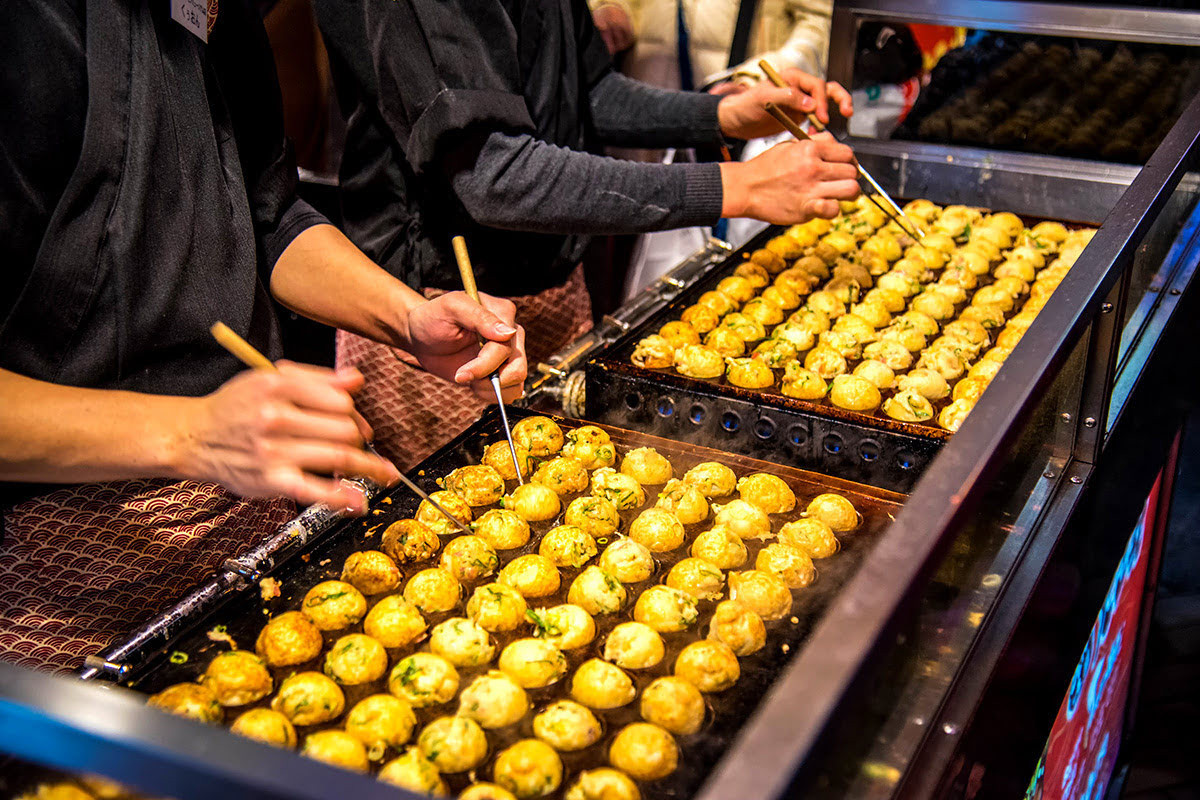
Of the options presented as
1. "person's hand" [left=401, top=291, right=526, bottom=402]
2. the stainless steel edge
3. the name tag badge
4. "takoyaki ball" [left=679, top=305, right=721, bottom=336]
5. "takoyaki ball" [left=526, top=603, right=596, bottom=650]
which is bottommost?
"takoyaki ball" [left=526, top=603, right=596, bottom=650]

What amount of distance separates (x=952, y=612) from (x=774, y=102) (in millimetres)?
2303

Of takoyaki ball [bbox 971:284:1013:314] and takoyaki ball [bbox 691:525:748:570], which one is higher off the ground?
takoyaki ball [bbox 971:284:1013:314]

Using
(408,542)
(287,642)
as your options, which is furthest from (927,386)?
(287,642)

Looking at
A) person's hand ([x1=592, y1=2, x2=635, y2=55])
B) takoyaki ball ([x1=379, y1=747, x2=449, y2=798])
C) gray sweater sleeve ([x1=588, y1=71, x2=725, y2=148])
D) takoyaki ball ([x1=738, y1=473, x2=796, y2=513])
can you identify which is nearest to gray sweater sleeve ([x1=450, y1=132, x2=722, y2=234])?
gray sweater sleeve ([x1=588, y1=71, x2=725, y2=148])

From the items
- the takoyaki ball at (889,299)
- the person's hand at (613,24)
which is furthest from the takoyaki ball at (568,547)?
the person's hand at (613,24)

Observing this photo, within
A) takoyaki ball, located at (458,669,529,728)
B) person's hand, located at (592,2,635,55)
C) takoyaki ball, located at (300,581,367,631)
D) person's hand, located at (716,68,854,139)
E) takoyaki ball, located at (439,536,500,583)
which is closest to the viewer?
takoyaki ball, located at (458,669,529,728)

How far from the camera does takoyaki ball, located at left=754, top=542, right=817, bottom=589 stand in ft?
6.62

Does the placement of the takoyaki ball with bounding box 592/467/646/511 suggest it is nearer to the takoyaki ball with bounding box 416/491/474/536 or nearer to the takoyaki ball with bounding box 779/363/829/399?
the takoyaki ball with bounding box 416/491/474/536

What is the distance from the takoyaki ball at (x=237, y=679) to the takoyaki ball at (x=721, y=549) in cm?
92

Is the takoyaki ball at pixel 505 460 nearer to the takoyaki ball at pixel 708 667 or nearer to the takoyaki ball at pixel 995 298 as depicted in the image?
the takoyaki ball at pixel 708 667

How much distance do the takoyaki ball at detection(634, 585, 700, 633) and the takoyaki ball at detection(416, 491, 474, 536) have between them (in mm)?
485

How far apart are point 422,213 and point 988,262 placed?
200 centimetres

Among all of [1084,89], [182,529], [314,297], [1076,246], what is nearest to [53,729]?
[182,529]

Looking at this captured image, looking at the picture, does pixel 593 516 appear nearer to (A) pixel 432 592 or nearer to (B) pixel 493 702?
(A) pixel 432 592
